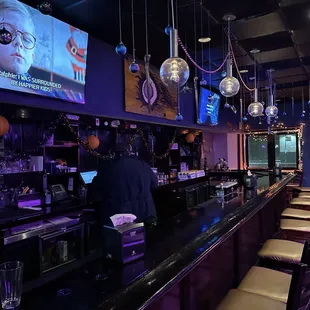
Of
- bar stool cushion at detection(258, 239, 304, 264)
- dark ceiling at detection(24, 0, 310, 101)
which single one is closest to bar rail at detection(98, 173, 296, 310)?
bar stool cushion at detection(258, 239, 304, 264)

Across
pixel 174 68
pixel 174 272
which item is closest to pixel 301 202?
pixel 174 68

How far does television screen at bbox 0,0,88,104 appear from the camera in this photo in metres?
2.41

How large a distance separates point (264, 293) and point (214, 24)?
3164mm

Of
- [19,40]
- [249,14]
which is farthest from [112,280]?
[249,14]

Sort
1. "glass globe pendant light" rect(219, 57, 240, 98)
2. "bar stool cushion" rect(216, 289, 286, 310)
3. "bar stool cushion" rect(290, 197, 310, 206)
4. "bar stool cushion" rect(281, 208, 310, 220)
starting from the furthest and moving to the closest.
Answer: "bar stool cushion" rect(290, 197, 310, 206), "bar stool cushion" rect(281, 208, 310, 220), "glass globe pendant light" rect(219, 57, 240, 98), "bar stool cushion" rect(216, 289, 286, 310)

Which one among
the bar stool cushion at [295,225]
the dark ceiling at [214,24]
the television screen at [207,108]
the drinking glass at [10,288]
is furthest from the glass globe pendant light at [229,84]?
the drinking glass at [10,288]

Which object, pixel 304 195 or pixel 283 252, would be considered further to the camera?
pixel 304 195

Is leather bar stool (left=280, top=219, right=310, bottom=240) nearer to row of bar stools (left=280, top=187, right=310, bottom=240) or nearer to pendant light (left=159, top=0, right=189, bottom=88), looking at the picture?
row of bar stools (left=280, top=187, right=310, bottom=240)

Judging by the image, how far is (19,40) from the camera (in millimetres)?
2311

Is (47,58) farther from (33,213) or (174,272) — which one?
(174,272)

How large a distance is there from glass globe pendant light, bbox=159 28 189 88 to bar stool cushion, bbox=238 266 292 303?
166 centimetres

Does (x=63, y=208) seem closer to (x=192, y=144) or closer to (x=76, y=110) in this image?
(x=76, y=110)

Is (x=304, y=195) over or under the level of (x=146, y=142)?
under

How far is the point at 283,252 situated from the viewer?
9.05 ft
